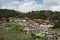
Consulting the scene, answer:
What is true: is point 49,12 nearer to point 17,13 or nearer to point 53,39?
point 17,13

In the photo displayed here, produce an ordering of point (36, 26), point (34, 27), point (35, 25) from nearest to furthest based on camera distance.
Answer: point (34, 27)
point (36, 26)
point (35, 25)

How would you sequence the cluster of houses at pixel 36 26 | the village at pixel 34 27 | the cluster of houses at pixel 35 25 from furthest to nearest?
the cluster of houses at pixel 35 25 < the cluster of houses at pixel 36 26 < the village at pixel 34 27

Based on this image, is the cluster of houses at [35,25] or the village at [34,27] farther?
the cluster of houses at [35,25]

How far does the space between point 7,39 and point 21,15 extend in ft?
212

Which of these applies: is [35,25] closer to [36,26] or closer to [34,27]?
[36,26]

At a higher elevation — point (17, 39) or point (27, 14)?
point (17, 39)

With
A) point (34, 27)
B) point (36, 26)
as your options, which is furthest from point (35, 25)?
point (34, 27)

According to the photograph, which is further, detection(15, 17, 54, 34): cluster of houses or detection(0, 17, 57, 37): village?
detection(15, 17, 54, 34): cluster of houses

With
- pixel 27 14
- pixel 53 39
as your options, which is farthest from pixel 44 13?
pixel 53 39

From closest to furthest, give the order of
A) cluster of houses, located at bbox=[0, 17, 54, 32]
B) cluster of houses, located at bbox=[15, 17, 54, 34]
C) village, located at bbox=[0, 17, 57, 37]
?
1. village, located at bbox=[0, 17, 57, 37]
2. cluster of houses, located at bbox=[15, 17, 54, 34]
3. cluster of houses, located at bbox=[0, 17, 54, 32]

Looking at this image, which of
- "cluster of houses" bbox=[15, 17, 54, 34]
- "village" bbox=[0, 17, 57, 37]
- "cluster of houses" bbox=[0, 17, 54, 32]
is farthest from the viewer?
"cluster of houses" bbox=[0, 17, 54, 32]

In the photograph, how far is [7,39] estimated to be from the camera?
906 centimetres

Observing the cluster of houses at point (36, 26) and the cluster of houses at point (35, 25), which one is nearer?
the cluster of houses at point (36, 26)

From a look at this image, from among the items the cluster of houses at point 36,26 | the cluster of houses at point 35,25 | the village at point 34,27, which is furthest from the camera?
the cluster of houses at point 35,25
